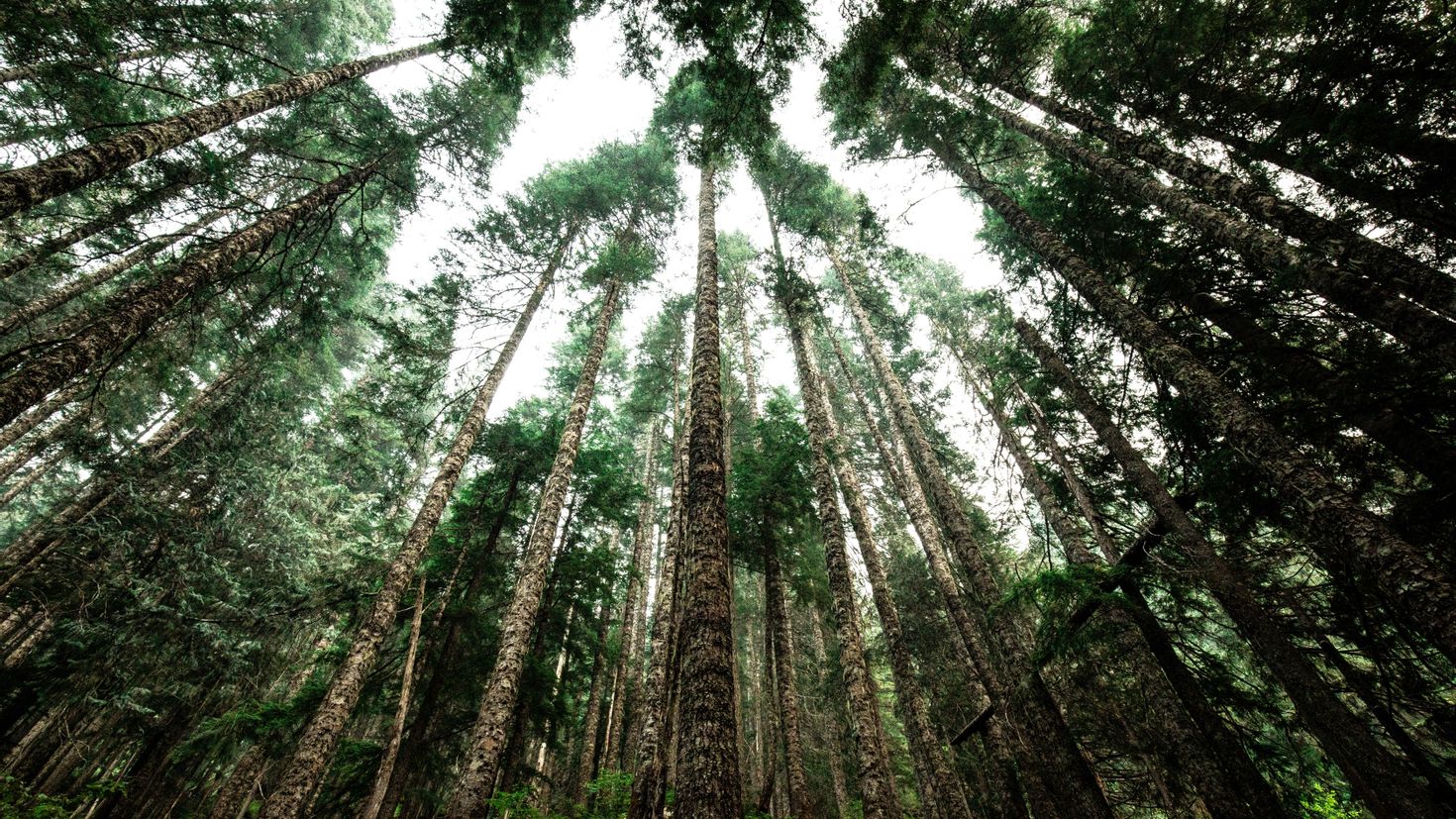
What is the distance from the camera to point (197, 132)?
617 cm

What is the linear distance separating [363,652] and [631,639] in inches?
335

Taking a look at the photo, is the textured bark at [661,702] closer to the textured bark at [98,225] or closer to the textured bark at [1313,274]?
the textured bark at [1313,274]

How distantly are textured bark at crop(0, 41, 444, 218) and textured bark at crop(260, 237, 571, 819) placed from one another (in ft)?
18.0

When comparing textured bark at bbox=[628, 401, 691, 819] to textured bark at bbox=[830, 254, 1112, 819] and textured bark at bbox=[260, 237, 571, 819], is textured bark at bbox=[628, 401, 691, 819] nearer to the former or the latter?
textured bark at bbox=[260, 237, 571, 819]

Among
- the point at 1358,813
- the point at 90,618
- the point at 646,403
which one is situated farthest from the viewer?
the point at 646,403

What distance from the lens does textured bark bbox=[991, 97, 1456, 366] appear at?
3832mm

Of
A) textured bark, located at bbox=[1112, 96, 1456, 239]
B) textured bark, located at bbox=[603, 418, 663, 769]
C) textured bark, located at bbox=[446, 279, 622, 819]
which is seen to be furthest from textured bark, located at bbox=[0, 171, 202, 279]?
textured bark, located at bbox=[1112, 96, 1456, 239]

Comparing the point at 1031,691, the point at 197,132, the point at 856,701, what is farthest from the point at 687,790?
the point at 197,132

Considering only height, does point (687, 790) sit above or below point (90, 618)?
below

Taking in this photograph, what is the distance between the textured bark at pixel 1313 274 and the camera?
383 cm

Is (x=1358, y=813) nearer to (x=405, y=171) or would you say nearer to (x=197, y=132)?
(x=197, y=132)

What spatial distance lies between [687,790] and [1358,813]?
1830 cm

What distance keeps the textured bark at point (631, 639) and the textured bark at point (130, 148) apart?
1139 cm

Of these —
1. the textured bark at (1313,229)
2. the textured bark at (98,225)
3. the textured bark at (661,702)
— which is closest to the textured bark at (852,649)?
the textured bark at (661,702)
